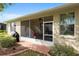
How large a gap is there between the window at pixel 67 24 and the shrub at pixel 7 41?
2.95m

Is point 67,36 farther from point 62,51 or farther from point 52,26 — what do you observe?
point 62,51

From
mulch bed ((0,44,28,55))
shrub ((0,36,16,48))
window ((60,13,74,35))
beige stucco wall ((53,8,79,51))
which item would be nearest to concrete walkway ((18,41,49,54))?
mulch bed ((0,44,28,55))

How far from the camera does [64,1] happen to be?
10.6 metres

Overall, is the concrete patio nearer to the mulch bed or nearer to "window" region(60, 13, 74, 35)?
the mulch bed

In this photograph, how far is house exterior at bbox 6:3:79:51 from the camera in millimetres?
12312

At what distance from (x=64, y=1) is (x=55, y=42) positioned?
11.9ft

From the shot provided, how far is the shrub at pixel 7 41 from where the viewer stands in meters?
13.1

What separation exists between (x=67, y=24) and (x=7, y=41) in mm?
3675

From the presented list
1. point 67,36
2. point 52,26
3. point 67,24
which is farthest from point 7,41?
point 67,24

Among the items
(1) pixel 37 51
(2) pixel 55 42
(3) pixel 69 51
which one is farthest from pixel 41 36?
(3) pixel 69 51

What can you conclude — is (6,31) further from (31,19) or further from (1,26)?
(31,19)

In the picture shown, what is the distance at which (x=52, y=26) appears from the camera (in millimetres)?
13609

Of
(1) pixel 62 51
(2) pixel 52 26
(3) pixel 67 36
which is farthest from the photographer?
(2) pixel 52 26

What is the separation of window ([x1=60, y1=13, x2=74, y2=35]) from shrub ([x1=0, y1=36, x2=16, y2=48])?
9.67ft
